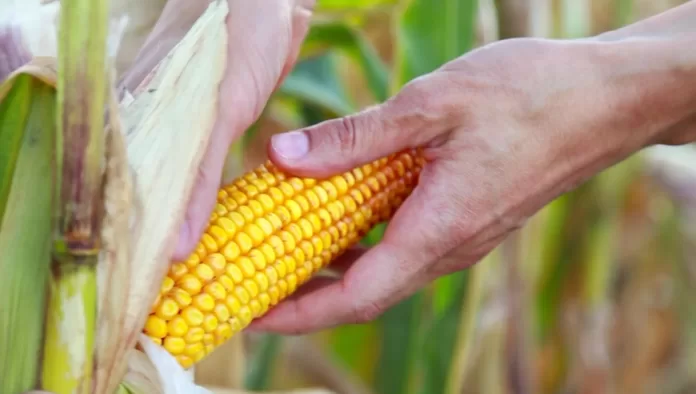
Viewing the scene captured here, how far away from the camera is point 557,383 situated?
139 centimetres

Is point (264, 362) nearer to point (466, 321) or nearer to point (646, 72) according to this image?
point (466, 321)

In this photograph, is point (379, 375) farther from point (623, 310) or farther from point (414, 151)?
point (623, 310)

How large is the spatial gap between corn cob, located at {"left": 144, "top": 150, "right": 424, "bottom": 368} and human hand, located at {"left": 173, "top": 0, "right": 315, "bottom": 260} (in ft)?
0.10

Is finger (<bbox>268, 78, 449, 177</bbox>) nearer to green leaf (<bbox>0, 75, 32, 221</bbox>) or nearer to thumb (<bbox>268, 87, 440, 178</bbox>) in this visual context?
thumb (<bbox>268, 87, 440, 178</bbox>)

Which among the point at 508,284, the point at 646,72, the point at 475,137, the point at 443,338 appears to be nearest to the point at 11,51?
the point at 475,137

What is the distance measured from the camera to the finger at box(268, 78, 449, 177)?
19.5 inches

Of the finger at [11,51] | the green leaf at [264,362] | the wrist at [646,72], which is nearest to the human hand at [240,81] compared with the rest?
the finger at [11,51]

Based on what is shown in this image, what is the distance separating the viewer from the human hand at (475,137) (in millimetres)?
523

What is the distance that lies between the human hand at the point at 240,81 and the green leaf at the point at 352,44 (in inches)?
13.8

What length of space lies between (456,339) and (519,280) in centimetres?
17

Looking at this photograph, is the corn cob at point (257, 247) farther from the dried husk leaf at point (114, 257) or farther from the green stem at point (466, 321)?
the green stem at point (466, 321)

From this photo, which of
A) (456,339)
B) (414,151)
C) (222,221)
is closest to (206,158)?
(222,221)

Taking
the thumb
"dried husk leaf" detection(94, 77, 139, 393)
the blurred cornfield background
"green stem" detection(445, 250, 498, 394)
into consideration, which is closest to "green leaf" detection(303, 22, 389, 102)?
the blurred cornfield background

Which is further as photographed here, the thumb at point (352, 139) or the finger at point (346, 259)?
the finger at point (346, 259)
